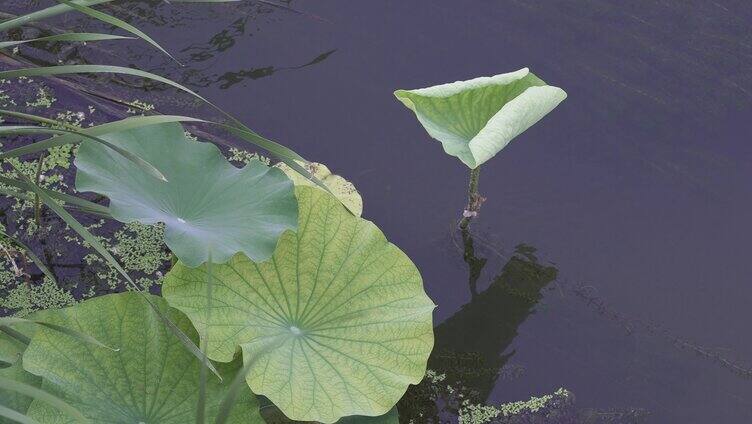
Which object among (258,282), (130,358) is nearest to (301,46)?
(258,282)

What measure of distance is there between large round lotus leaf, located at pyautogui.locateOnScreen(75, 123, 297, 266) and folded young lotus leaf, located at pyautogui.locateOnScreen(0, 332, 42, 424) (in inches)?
11.8

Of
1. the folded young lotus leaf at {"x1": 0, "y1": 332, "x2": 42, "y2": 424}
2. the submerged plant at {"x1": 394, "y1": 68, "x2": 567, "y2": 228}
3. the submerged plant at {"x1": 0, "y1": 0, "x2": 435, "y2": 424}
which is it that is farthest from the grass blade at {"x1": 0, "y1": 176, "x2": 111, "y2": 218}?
the submerged plant at {"x1": 394, "y1": 68, "x2": 567, "y2": 228}

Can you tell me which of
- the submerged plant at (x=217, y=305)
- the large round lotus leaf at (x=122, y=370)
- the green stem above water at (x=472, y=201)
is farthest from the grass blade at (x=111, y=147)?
the green stem above water at (x=472, y=201)

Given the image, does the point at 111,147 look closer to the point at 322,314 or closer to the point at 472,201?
the point at 322,314

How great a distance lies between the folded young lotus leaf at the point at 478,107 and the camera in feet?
5.91

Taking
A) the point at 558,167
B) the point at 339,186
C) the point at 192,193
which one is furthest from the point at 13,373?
the point at 558,167

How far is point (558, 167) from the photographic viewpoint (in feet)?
7.27

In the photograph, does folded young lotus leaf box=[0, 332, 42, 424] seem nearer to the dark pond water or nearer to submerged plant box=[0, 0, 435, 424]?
submerged plant box=[0, 0, 435, 424]

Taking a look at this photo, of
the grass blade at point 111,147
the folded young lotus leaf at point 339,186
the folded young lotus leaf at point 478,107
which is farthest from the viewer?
the folded young lotus leaf at point 339,186

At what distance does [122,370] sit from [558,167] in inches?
42.9

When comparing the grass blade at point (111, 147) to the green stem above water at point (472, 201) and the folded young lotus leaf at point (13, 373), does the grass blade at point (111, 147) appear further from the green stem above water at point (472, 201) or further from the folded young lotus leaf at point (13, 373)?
the green stem above water at point (472, 201)

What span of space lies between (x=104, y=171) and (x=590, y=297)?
1.00 metres

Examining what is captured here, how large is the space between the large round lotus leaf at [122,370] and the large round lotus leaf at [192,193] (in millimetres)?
173

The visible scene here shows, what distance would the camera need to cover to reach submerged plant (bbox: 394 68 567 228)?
5.97ft
